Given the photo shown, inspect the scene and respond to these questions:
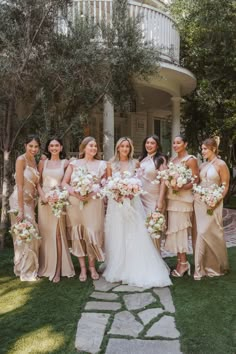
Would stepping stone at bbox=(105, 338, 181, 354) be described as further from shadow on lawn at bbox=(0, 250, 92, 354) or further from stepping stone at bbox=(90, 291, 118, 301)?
stepping stone at bbox=(90, 291, 118, 301)

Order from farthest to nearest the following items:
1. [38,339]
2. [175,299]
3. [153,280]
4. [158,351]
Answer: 1. [153,280]
2. [175,299]
3. [38,339]
4. [158,351]

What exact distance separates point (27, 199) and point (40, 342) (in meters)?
2.29

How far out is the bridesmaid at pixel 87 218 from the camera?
17.0 ft

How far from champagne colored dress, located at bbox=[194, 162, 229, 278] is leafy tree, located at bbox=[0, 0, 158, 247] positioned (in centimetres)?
281

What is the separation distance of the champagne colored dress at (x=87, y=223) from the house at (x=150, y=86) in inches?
116

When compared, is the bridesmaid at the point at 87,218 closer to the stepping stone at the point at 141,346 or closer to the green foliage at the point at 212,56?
the stepping stone at the point at 141,346

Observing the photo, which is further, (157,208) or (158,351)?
(157,208)

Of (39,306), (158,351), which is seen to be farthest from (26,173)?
(158,351)

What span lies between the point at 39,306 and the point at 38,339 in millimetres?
841

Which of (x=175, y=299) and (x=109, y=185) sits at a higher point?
(x=109, y=185)

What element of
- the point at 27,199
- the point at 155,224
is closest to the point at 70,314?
the point at 155,224

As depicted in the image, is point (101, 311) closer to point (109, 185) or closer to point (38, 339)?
point (38, 339)

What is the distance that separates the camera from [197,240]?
5.35 m

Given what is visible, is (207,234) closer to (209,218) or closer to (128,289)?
(209,218)
